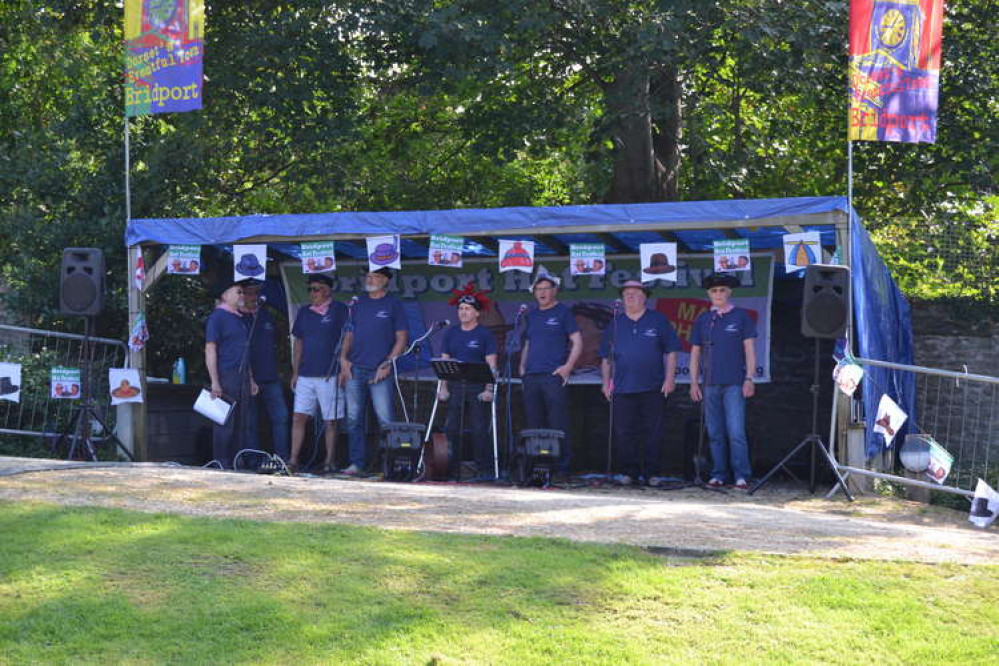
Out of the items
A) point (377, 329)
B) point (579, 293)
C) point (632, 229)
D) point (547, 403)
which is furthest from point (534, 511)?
point (579, 293)

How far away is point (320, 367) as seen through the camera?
39.1 ft

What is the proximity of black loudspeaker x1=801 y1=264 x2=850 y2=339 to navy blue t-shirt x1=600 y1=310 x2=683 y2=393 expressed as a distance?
1.42 metres

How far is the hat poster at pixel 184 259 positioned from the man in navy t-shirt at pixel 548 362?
3.05m

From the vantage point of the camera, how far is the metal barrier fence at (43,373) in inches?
492

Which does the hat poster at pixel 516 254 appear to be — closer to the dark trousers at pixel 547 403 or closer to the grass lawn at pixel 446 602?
the dark trousers at pixel 547 403

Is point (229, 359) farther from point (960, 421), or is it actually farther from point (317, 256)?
point (960, 421)

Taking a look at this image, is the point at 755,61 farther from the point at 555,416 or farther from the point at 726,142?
the point at 555,416

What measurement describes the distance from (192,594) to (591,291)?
7.81m

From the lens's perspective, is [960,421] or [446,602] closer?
[446,602]

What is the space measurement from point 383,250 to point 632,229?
2.13m

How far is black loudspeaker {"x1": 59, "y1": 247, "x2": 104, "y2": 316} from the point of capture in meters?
11.3

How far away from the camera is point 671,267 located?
1109 centimetres

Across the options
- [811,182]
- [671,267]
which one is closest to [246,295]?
[671,267]

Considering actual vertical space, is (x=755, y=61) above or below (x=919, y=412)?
above
